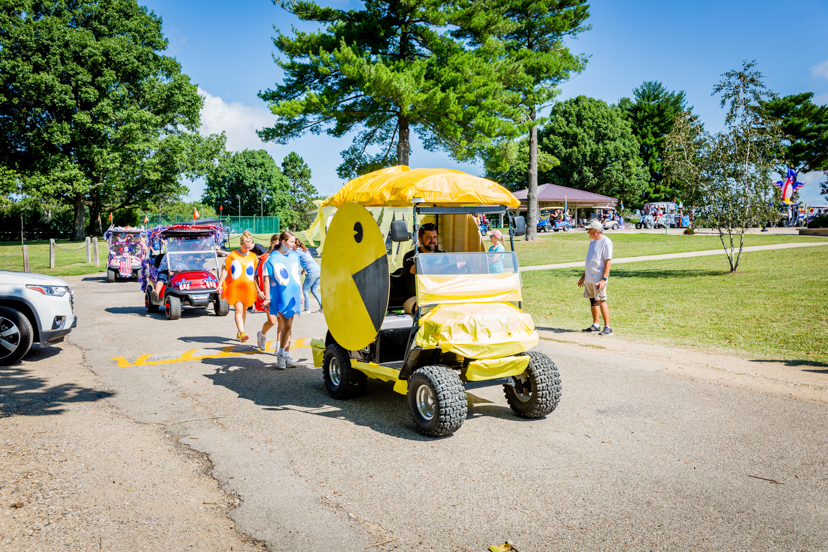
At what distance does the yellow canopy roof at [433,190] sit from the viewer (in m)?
5.80

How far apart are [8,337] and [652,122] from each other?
75.6 metres

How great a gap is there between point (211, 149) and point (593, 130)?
133ft

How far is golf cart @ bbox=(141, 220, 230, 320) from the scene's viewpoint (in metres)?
13.3

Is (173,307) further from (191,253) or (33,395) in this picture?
(33,395)

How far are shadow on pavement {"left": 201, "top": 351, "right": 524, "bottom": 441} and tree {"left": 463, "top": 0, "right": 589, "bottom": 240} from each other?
20.6 metres

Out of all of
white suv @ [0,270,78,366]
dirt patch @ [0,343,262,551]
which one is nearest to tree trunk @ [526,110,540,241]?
white suv @ [0,270,78,366]

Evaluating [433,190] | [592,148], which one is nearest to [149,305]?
[433,190]

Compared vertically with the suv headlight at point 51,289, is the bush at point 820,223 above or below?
above

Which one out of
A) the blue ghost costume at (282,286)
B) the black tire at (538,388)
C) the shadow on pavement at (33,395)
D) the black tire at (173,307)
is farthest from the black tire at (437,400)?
the black tire at (173,307)

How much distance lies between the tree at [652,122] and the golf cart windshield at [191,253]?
6413 centimetres

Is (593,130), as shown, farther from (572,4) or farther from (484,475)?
(484,475)

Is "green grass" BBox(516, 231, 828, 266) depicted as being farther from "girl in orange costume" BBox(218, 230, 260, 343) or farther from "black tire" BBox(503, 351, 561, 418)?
"black tire" BBox(503, 351, 561, 418)

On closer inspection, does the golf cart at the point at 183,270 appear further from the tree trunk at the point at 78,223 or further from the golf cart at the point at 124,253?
the tree trunk at the point at 78,223

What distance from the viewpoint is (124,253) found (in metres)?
22.0
